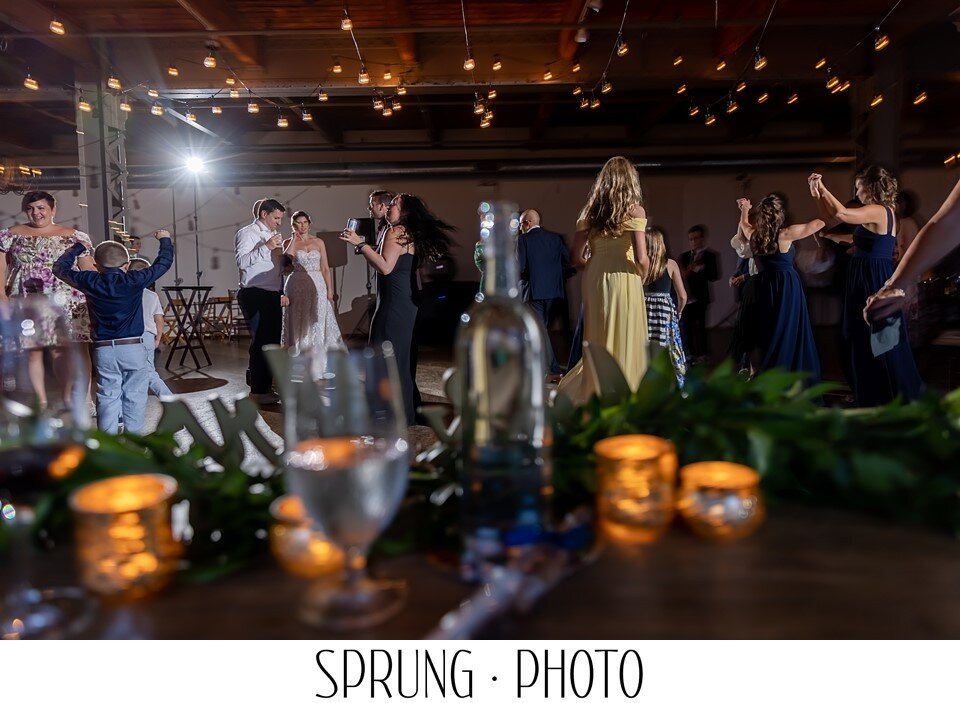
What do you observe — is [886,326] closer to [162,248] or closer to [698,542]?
[698,542]

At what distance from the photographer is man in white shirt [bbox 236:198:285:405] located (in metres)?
5.63

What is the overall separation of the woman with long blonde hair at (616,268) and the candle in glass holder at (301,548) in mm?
2989

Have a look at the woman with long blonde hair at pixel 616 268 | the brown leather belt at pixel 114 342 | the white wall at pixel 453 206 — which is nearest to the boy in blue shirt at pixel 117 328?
the brown leather belt at pixel 114 342

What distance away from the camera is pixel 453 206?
12336 millimetres

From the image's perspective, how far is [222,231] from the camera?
12.6 m

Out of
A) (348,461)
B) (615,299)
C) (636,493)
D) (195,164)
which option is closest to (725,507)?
(636,493)

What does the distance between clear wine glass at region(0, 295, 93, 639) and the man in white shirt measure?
514 cm

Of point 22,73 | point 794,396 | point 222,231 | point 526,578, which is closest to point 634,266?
point 794,396

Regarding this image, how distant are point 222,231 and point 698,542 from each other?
13.3 meters

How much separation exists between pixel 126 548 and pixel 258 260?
18.1 feet

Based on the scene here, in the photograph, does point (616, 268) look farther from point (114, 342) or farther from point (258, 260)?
point (258, 260)

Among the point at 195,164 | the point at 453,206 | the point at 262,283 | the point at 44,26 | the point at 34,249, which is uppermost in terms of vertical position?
the point at 195,164

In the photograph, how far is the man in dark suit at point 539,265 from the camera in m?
6.76
